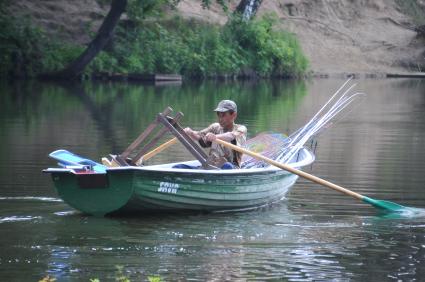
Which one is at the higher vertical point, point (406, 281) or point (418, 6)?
point (418, 6)

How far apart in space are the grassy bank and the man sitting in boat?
95.2 feet

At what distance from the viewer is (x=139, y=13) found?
40.1 metres

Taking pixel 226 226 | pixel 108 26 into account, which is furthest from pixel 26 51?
pixel 226 226

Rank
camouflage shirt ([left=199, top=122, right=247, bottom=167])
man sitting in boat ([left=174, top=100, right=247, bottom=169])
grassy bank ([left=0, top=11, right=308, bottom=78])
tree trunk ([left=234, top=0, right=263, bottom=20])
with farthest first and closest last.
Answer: tree trunk ([left=234, top=0, right=263, bottom=20]) < grassy bank ([left=0, top=11, right=308, bottom=78]) < camouflage shirt ([left=199, top=122, right=247, bottom=167]) < man sitting in boat ([left=174, top=100, right=247, bottom=169])

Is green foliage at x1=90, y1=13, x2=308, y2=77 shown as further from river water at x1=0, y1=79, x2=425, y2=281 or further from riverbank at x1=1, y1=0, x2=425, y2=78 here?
river water at x1=0, y1=79, x2=425, y2=281

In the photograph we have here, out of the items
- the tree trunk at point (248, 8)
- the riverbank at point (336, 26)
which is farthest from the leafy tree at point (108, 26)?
the tree trunk at point (248, 8)

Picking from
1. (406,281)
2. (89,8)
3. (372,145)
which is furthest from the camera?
(89,8)

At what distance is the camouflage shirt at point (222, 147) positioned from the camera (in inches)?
552

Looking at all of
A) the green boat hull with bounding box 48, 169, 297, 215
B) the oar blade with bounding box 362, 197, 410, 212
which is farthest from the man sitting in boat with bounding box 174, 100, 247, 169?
the oar blade with bounding box 362, 197, 410, 212

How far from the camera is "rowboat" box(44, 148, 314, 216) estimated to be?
12.8m

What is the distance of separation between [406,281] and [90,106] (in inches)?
830

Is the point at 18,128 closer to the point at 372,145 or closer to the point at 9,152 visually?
the point at 9,152

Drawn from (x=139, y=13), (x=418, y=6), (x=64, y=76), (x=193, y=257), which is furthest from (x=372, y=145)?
(x=418, y=6)

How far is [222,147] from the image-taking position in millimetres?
14320
